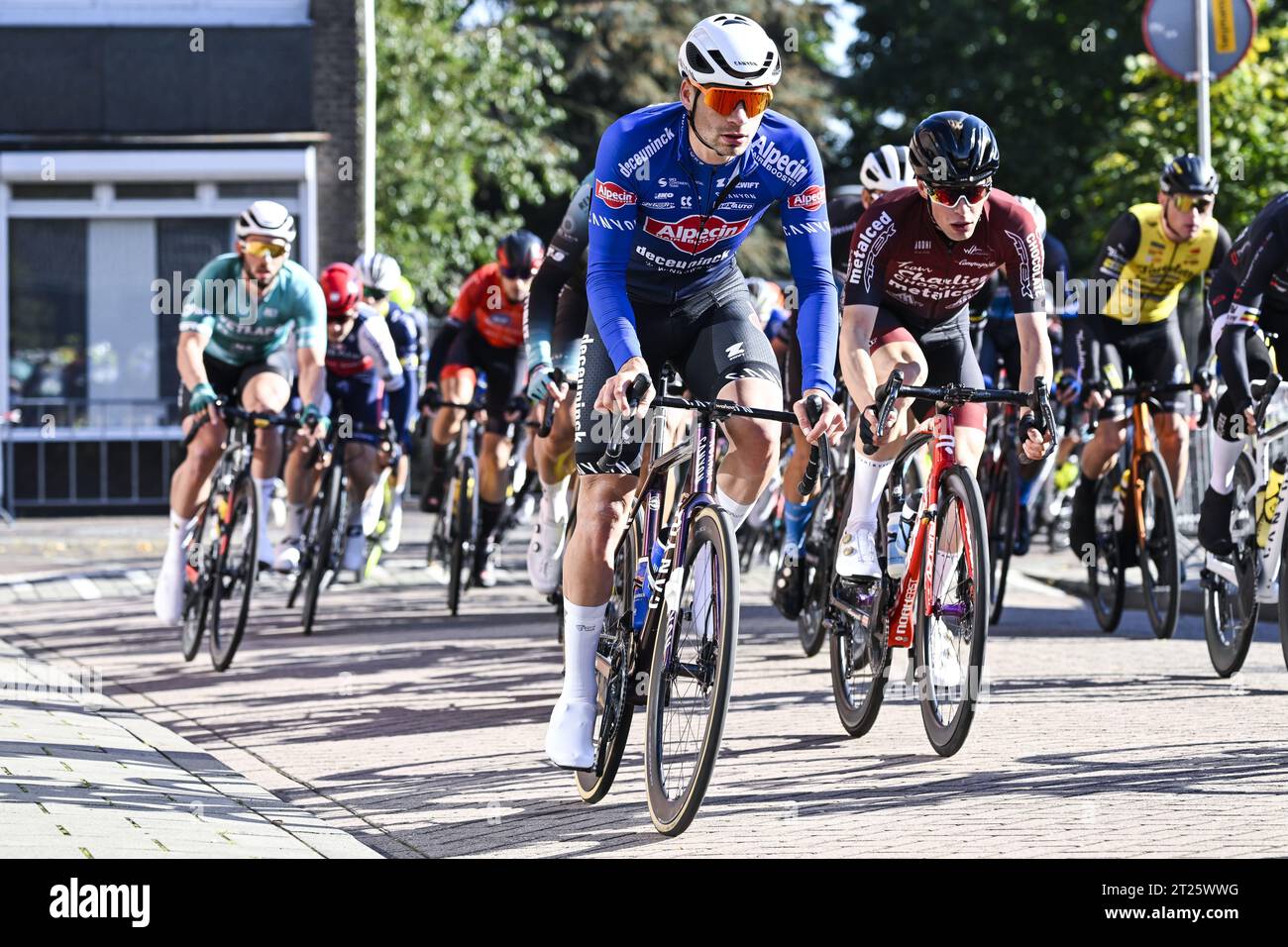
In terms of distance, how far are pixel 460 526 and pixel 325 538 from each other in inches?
30.2

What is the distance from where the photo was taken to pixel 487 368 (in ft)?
39.2

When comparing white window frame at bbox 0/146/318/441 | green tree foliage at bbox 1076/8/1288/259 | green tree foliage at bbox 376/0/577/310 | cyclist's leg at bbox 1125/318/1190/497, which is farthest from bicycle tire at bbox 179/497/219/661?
green tree foliage at bbox 376/0/577/310

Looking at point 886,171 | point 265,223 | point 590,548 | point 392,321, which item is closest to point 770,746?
point 590,548

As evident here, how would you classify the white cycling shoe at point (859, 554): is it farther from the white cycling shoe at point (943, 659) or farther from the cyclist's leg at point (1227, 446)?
the cyclist's leg at point (1227, 446)

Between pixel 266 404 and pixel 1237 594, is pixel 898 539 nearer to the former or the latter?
pixel 1237 594

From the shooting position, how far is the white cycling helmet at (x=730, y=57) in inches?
221

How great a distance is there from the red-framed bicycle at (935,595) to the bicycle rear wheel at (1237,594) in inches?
74.2

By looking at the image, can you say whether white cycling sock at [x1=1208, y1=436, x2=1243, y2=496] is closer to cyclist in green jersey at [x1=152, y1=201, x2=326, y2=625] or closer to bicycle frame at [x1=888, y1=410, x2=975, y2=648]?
bicycle frame at [x1=888, y1=410, x2=975, y2=648]

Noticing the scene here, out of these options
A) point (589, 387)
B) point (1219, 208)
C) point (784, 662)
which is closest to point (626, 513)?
point (589, 387)

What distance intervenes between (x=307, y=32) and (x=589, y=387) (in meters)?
18.3

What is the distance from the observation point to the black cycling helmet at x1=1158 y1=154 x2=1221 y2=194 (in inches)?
375

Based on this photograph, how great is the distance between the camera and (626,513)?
6.07m

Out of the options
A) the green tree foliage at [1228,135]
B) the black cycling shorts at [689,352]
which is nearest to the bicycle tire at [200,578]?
the black cycling shorts at [689,352]

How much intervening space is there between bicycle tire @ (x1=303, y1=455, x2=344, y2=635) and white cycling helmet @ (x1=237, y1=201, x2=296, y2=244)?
6.55 feet
